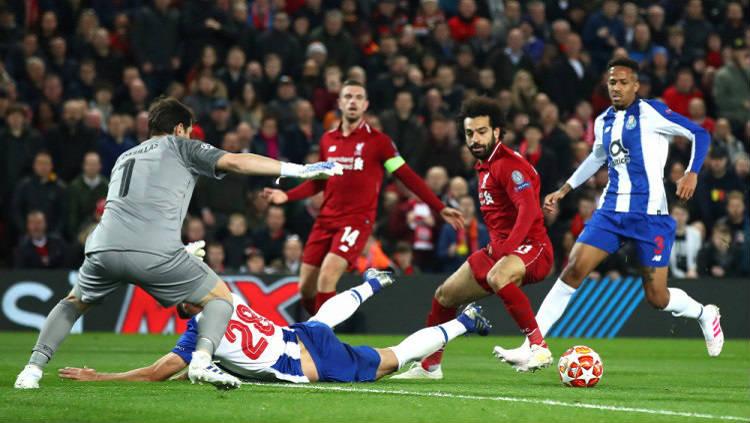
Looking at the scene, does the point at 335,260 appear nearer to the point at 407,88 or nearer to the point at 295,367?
the point at 295,367

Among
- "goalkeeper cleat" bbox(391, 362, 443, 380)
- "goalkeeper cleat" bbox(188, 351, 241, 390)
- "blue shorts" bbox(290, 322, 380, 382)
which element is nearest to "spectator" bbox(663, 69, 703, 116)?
"goalkeeper cleat" bbox(391, 362, 443, 380)

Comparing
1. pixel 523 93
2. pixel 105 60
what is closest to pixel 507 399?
pixel 523 93

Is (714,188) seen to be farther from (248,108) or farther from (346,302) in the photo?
(346,302)

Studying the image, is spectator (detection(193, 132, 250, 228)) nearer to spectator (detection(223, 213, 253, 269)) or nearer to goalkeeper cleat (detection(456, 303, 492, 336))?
spectator (detection(223, 213, 253, 269))

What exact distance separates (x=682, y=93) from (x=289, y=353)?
1342 centimetres

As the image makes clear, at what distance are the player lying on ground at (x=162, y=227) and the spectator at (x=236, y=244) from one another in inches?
357

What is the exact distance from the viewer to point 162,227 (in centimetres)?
799

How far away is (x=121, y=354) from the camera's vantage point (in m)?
12.6

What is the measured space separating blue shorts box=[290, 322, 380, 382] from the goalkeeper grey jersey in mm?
1140

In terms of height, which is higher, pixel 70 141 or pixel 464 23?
pixel 464 23

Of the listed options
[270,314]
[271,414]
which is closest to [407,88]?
[270,314]

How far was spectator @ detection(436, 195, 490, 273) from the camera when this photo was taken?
17641mm

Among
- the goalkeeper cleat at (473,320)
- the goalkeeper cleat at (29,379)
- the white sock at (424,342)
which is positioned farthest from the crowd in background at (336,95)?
the goalkeeper cleat at (29,379)

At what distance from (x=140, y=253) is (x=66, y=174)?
407 inches
